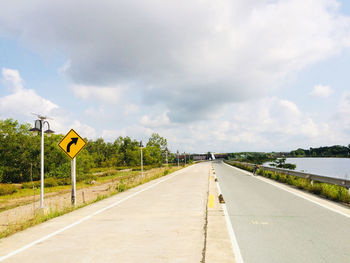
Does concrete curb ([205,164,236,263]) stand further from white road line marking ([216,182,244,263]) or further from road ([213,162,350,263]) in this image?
Result: road ([213,162,350,263])

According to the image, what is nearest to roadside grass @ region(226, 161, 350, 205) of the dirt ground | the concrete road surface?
the concrete road surface

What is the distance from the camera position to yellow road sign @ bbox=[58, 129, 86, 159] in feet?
36.5

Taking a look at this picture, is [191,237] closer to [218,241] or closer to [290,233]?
[218,241]

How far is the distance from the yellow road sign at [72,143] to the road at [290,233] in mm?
6790

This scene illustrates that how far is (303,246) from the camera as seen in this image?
197 inches

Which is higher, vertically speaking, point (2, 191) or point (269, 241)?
point (269, 241)

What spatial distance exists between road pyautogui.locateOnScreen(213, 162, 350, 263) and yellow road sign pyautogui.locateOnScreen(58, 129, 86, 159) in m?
6.79

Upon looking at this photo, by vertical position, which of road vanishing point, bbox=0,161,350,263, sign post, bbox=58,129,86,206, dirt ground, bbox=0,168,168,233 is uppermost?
sign post, bbox=58,129,86,206

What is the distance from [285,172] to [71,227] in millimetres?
18358

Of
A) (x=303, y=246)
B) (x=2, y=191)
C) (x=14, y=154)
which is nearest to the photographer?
(x=303, y=246)

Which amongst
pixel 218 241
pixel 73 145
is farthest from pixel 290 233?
pixel 73 145

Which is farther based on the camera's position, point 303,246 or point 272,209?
point 272,209

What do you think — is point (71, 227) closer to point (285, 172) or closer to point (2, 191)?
point (285, 172)

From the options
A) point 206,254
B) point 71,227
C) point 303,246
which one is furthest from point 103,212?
point 303,246
